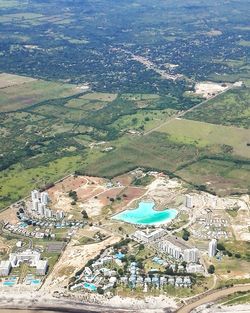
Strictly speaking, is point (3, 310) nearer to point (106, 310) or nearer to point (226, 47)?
point (106, 310)

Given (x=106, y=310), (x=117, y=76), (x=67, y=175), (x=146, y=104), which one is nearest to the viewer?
(x=106, y=310)

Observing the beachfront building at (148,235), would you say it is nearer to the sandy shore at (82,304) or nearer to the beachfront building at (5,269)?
the sandy shore at (82,304)

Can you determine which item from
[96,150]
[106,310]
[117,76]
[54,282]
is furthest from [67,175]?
[117,76]

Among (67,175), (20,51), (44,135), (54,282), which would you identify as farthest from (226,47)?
(54,282)

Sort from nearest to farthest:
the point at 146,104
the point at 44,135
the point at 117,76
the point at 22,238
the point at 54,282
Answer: the point at 54,282 < the point at 22,238 < the point at 44,135 < the point at 146,104 < the point at 117,76

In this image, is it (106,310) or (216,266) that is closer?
(106,310)

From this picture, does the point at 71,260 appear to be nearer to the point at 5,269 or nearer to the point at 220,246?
the point at 5,269

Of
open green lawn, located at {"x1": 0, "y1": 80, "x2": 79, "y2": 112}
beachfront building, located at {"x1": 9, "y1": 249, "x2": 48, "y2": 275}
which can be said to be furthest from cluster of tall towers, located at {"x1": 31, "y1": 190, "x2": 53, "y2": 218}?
open green lawn, located at {"x1": 0, "y1": 80, "x2": 79, "y2": 112}
